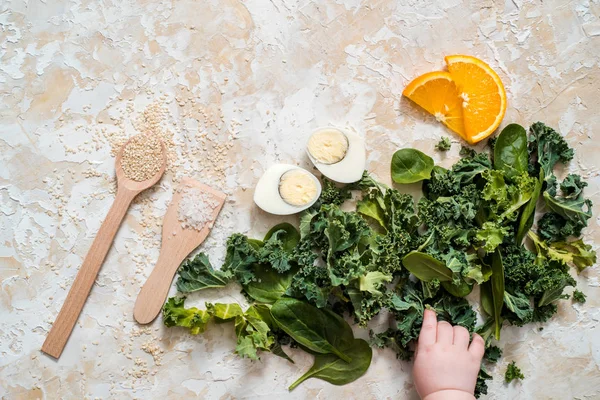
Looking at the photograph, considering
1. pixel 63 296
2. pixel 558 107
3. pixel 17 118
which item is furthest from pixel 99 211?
pixel 558 107

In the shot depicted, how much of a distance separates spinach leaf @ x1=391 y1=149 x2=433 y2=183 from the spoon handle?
0.77 m

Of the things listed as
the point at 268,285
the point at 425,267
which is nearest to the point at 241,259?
the point at 268,285

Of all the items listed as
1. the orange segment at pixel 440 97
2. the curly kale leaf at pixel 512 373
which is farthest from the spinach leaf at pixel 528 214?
the curly kale leaf at pixel 512 373

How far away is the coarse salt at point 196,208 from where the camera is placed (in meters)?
1.58

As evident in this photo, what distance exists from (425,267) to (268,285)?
0.44 m

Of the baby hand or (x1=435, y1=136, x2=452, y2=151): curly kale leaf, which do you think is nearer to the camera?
the baby hand

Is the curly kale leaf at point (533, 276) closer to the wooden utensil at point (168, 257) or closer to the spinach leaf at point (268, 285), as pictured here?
the spinach leaf at point (268, 285)

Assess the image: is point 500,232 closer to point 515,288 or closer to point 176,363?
point 515,288

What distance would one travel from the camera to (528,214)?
154 cm

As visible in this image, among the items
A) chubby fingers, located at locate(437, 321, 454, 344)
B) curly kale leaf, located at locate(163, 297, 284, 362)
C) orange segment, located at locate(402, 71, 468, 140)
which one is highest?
A: orange segment, located at locate(402, 71, 468, 140)

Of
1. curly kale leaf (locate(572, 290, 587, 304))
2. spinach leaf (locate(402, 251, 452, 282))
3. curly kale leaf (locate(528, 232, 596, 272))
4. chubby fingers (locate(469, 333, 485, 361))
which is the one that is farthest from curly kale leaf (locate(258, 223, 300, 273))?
curly kale leaf (locate(572, 290, 587, 304))

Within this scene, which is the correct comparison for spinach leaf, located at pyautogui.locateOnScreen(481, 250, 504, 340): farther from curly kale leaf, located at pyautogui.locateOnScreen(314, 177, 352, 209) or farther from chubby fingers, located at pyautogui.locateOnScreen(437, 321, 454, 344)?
curly kale leaf, located at pyautogui.locateOnScreen(314, 177, 352, 209)

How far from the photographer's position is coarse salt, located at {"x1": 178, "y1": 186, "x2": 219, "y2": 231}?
1.58 meters

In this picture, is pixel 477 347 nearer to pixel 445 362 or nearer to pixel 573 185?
pixel 445 362
